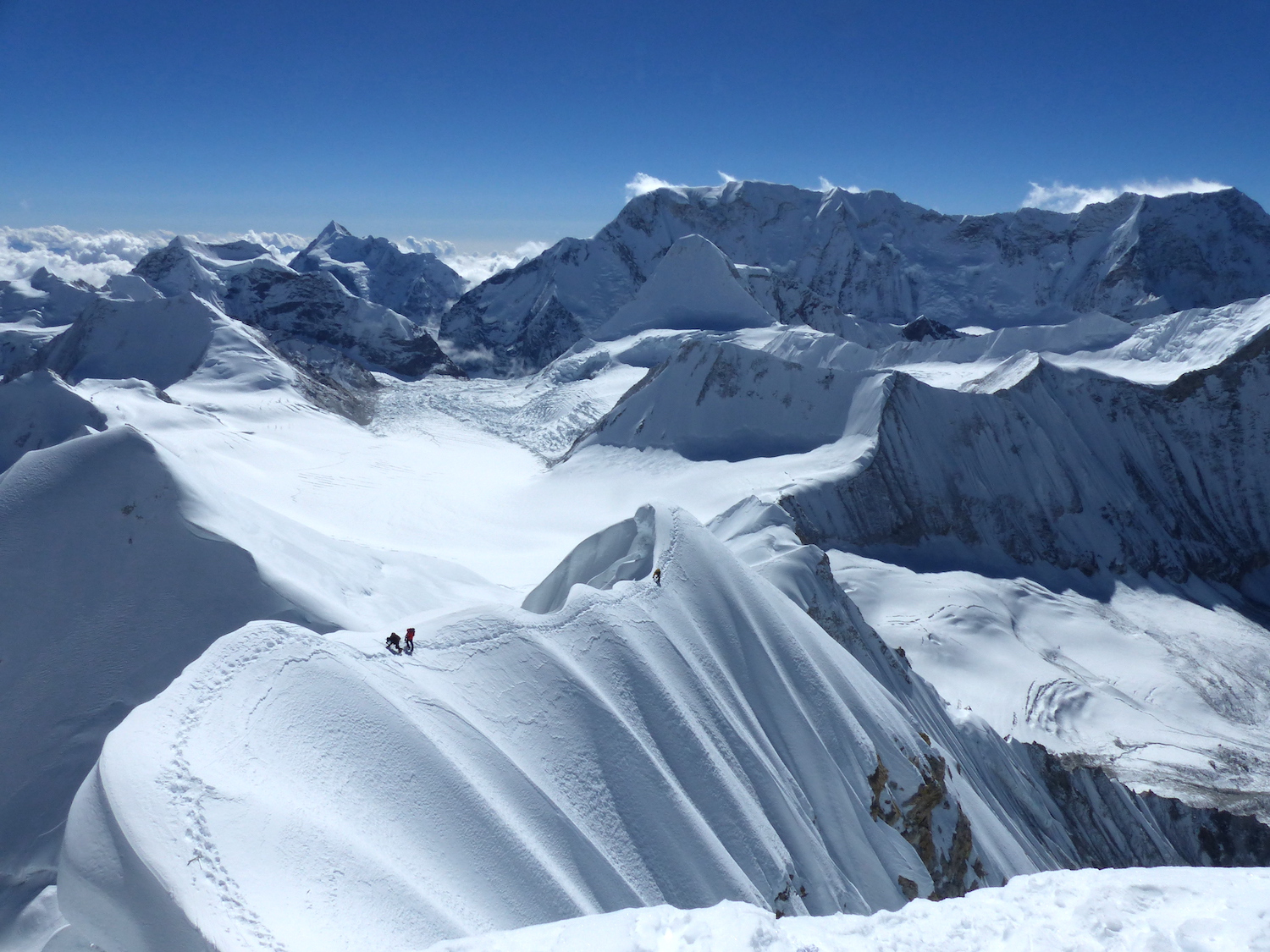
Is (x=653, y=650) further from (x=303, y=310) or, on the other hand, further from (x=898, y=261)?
(x=898, y=261)

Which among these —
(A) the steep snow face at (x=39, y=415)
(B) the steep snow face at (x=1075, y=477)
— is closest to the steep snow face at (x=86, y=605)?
(A) the steep snow face at (x=39, y=415)

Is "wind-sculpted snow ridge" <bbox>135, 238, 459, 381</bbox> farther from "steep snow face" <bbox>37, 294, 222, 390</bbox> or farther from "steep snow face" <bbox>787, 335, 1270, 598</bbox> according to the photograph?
"steep snow face" <bbox>787, 335, 1270, 598</bbox>

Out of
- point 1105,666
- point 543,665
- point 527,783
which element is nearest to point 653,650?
point 543,665

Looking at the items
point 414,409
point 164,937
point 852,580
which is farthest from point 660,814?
point 414,409

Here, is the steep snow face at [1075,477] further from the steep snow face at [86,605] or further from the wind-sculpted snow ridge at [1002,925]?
the wind-sculpted snow ridge at [1002,925]

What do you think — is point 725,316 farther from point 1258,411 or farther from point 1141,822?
point 1141,822

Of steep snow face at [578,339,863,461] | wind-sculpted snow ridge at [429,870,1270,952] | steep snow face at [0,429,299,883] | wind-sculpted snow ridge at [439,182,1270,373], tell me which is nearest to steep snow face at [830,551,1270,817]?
steep snow face at [578,339,863,461]
